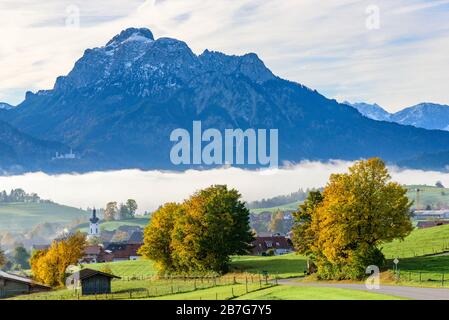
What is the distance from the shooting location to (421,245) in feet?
412

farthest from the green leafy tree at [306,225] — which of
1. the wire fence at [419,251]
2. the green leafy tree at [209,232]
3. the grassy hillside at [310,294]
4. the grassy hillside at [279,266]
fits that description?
the grassy hillside at [310,294]

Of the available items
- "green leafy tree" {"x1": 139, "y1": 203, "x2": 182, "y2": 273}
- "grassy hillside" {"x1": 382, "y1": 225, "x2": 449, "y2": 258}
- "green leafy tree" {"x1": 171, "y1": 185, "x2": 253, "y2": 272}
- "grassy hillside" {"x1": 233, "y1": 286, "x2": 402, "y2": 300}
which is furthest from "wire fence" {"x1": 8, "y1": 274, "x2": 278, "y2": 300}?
"grassy hillside" {"x1": 382, "y1": 225, "x2": 449, "y2": 258}

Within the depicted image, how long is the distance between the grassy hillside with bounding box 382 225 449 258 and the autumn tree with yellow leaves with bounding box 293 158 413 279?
18.7m

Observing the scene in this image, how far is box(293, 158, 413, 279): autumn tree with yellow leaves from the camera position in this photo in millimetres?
95375

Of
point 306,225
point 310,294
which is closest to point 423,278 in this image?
point 310,294

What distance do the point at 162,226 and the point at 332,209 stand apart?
4881cm

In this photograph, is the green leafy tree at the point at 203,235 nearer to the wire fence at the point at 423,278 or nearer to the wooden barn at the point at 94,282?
the wooden barn at the point at 94,282

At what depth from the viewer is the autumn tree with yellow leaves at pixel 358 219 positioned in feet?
313

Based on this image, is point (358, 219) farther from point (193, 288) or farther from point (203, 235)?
point (203, 235)

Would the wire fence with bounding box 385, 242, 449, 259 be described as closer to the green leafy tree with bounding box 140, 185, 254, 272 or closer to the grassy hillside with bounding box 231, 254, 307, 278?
the grassy hillside with bounding box 231, 254, 307, 278

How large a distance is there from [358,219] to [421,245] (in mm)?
32347

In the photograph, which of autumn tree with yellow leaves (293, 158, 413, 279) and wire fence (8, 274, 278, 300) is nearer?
wire fence (8, 274, 278, 300)

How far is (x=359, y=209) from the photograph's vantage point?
9662cm

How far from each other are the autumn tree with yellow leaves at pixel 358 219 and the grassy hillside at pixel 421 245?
1867 cm
